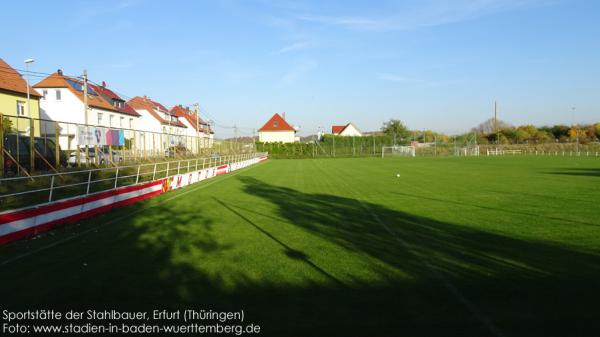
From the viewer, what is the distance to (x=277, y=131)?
100812 millimetres

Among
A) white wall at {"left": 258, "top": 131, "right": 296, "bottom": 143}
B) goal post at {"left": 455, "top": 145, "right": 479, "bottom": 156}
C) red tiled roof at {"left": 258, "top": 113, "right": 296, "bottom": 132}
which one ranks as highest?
red tiled roof at {"left": 258, "top": 113, "right": 296, "bottom": 132}

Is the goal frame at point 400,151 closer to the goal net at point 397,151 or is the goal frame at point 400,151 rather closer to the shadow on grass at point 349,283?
the goal net at point 397,151

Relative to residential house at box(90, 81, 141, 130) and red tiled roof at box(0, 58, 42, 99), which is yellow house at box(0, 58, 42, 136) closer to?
red tiled roof at box(0, 58, 42, 99)

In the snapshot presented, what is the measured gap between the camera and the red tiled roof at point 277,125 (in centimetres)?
10075

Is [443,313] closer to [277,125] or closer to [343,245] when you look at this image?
[343,245]

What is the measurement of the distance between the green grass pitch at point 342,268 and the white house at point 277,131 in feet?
294

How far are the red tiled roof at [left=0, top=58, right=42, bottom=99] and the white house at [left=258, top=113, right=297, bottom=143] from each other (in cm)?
6541

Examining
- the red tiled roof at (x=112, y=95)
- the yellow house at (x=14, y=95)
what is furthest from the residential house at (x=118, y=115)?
the yellow house at (x=14, y=95)

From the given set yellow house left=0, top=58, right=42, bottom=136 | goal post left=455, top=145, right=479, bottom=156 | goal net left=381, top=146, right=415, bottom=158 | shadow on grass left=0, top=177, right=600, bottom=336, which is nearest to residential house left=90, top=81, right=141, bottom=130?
yellow house left=0, top=58, right=42, bottom=136


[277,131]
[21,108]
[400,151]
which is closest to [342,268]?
[21,108]

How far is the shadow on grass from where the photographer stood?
13.8 ft

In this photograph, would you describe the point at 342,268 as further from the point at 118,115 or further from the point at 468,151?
the point at 468,151

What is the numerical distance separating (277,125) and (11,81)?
6861 cm

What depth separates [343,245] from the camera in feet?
24.9
